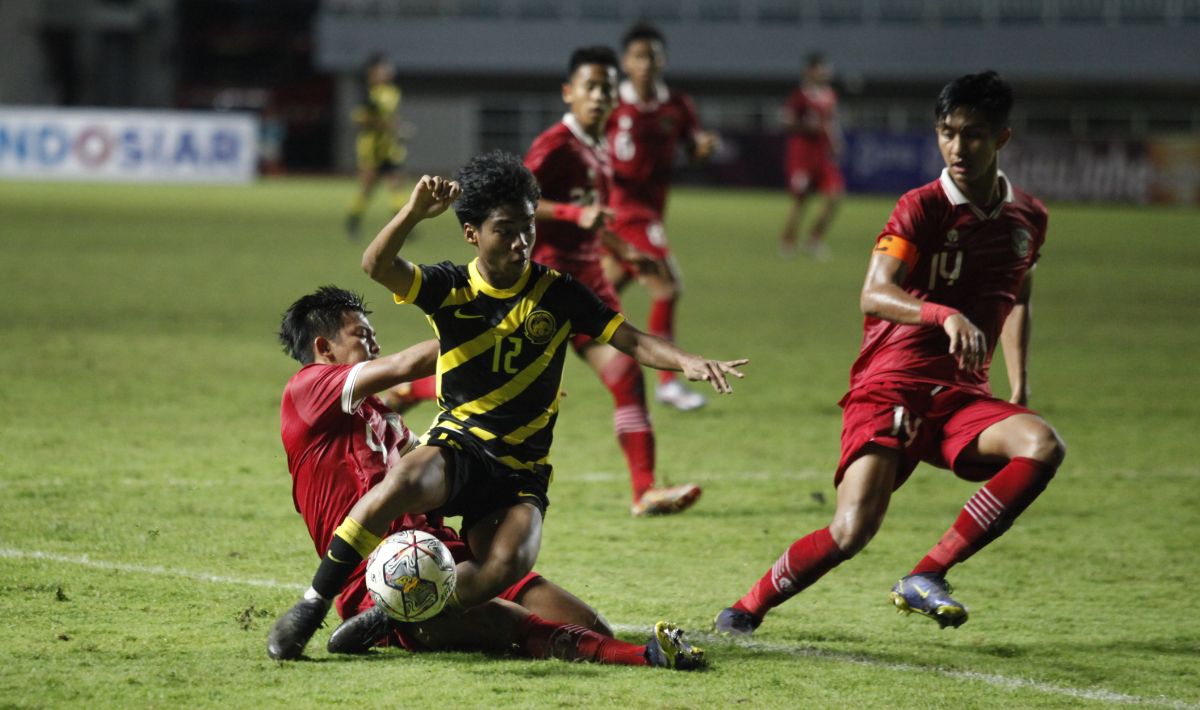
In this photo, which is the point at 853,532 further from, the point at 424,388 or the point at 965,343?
the point at 424,388

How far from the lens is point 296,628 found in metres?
4.50

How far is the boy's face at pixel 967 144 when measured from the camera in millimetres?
4935

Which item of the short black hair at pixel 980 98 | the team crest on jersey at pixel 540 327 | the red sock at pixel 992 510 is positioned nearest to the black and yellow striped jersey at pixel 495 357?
the team crest on jersey at pixel 540 327

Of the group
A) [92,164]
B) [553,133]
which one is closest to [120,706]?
[553,133]

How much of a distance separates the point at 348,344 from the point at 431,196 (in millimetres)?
774

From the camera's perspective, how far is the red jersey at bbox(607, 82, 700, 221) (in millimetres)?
10219

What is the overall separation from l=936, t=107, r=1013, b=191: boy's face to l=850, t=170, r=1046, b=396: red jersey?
0.06 m

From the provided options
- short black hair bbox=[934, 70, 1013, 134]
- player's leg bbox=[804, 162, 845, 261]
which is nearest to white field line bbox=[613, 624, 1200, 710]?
short black hair bbox=[934, 70, 1013, 134]

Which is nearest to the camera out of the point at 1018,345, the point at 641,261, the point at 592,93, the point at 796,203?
the point at 1018,345

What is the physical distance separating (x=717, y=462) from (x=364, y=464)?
3669mm

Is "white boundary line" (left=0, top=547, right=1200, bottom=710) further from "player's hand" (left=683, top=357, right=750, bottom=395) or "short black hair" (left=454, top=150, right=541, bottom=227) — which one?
"short black hair" (left=454, top=150, right=541, bottom=227)

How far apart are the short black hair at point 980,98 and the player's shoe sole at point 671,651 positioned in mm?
1798

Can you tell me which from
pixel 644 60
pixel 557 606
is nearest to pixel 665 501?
pixel 557 606

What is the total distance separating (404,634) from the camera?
4.73 m
